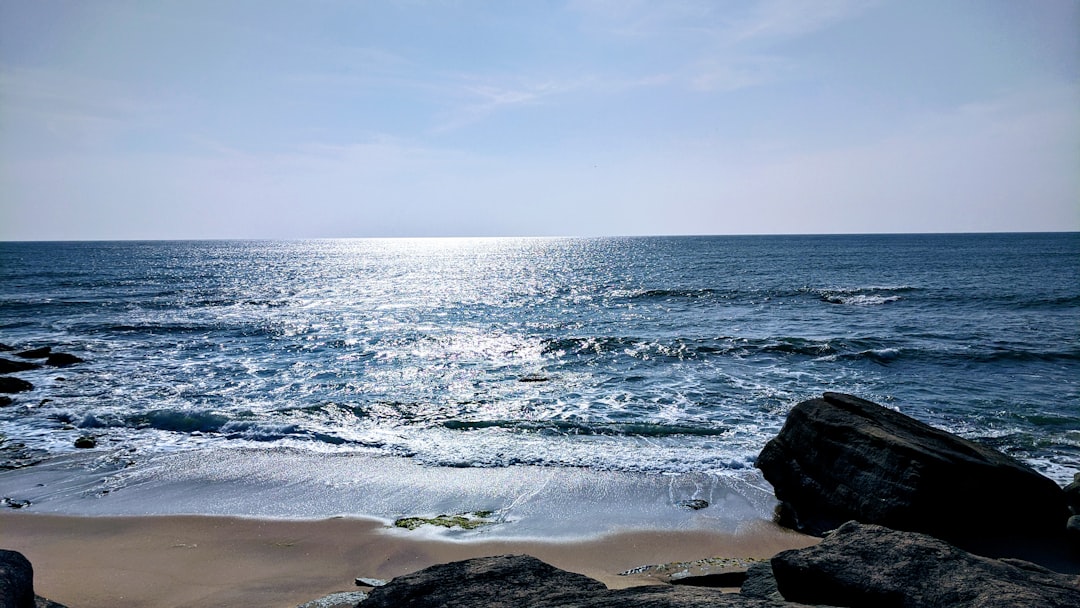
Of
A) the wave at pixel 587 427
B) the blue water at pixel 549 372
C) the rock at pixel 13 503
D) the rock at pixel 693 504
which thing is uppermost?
the blue water at pixel 549 372

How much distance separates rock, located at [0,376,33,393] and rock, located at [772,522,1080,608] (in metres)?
23.5

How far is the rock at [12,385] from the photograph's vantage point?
63.6 ft

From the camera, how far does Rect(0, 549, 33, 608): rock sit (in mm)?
4559

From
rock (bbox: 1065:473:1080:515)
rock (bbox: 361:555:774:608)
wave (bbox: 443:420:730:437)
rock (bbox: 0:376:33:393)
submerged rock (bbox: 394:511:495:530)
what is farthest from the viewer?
rock (bbox: 0:376:33:393)

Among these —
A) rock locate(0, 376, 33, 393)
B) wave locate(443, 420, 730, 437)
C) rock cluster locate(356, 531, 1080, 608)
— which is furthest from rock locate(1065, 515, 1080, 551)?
rock locate(0, 376, 33, 393)

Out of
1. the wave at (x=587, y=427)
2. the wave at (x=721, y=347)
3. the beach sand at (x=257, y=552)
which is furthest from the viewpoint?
the wave at (x=721, y=347)

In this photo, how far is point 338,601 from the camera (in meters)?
6.72

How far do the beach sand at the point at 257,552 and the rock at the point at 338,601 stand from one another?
0.67 m

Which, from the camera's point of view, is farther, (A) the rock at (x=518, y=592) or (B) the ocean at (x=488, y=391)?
(B) the ocean at (x=488, y=391)

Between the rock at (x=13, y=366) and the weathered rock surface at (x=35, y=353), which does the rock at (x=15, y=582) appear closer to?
the rock at (x=13, y=366)

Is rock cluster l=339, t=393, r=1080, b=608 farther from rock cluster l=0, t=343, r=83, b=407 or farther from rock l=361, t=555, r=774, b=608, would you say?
rock cluster l=0, t=343, r=83, b=407

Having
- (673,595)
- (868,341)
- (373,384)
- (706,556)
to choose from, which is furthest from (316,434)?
(868,341)

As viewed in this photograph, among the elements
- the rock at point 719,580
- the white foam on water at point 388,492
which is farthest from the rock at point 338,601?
the rock at point 719,580

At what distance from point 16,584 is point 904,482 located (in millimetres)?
9721
